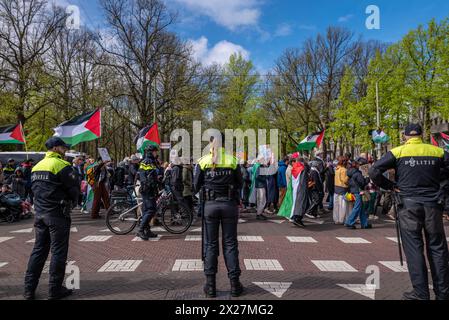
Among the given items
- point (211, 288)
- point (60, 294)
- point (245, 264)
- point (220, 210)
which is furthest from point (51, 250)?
point (245, 264)

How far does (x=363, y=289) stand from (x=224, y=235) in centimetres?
187

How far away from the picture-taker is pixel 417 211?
4258 mm

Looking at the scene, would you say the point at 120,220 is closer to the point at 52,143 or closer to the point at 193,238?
the point at 193,238

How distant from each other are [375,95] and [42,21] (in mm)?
25298

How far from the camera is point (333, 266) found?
6.07m

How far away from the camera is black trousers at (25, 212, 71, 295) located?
14.8 feet

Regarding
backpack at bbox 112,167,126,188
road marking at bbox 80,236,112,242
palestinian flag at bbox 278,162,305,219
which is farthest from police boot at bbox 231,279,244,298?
backpack at bbox 112,167,126,188

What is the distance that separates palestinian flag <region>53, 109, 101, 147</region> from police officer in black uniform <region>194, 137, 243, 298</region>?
7.25 m

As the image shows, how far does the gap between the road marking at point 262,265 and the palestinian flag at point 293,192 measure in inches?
141

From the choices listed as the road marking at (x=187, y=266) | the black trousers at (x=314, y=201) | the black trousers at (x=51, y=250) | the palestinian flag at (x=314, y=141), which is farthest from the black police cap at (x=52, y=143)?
the palestinian flag at (x=314, y=141)

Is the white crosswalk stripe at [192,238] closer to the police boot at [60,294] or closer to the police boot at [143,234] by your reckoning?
the police boot at [143,234]

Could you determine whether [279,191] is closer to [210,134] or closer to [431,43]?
[210,134]

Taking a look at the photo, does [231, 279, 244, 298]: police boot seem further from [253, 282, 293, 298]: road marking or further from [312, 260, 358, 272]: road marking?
[312, 260, 358, 272]: road marking
